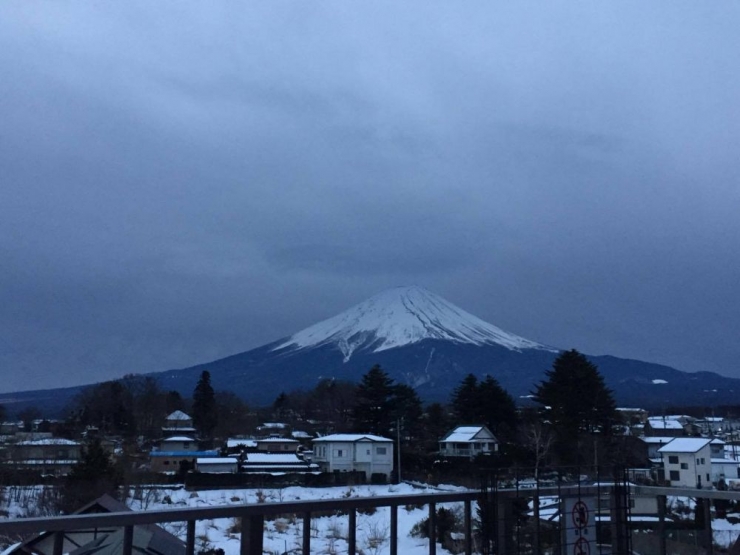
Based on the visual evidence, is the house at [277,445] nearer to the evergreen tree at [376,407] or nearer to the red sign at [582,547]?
the evergreen tree at [376,407]

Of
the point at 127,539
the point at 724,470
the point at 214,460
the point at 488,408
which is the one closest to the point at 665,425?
the point at 488,408

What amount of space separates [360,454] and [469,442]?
5720 mm

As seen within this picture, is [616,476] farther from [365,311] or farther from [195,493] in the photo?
[365,311]

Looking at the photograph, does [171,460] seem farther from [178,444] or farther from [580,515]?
[580,515]

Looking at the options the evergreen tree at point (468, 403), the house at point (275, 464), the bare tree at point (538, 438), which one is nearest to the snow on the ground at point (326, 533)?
the bare tree at point (538, 438)

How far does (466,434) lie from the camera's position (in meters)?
40.7

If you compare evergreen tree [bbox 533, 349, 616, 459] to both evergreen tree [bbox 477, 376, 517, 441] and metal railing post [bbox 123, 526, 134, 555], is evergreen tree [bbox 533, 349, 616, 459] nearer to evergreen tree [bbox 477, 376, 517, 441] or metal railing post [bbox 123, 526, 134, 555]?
evergreen tree [bbox 477, 376, 517, 441]

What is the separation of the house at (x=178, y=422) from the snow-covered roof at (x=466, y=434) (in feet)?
64.9

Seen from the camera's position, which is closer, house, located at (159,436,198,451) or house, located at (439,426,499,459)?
house, located at (439,426,499,459)

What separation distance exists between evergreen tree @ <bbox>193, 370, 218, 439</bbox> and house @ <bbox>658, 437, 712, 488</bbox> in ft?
106

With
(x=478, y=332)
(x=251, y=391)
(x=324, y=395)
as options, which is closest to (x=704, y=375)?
(x=478, y=332)

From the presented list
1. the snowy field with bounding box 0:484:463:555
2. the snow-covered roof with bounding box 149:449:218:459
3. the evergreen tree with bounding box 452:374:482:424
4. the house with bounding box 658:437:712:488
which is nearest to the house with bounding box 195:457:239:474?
the snow-covered roof with bounding box 149:449:218:459

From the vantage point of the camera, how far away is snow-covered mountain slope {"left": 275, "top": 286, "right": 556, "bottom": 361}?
165m

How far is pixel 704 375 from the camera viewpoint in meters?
168
